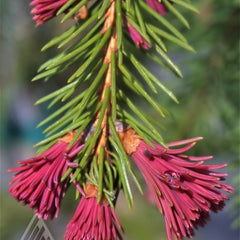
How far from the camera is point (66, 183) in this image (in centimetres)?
32

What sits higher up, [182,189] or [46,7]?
[46,7]

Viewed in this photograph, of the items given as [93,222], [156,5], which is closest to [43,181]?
[93,222]

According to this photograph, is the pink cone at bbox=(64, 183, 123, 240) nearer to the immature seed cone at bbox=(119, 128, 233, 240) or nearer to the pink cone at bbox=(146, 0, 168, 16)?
the immature seed cone at bbox=(119, 128, 233, 240)

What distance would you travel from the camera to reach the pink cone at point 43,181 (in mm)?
301

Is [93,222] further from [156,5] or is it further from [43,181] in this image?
[156,5]

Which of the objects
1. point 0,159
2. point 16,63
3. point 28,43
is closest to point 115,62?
point 16,63

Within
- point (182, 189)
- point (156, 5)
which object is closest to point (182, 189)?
point (182, 189)

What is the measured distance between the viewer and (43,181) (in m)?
0.30

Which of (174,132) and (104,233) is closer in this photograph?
(104,233)

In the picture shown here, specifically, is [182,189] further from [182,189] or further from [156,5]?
[156,5]

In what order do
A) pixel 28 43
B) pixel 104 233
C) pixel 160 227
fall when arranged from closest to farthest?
pixel 104 233
pixel 160 227
pixel 28 43

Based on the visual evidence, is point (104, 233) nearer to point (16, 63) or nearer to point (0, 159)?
point (16, 63)

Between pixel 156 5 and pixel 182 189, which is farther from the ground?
pixel 156 5

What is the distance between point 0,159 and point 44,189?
2.73 m
